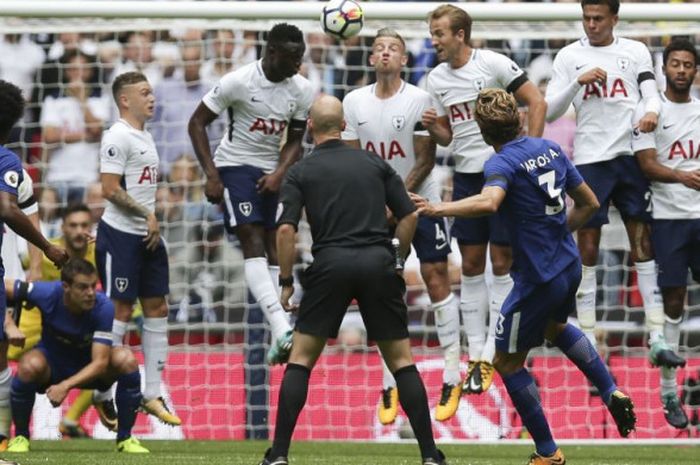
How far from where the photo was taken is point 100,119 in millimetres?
14211

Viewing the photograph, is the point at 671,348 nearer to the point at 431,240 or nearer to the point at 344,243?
the point at 431,240

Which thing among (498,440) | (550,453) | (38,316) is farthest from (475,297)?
(38,316)

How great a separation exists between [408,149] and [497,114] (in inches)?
112

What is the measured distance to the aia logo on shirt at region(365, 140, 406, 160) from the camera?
11523 millimetres

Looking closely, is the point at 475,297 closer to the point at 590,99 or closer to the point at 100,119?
the point at 590,99

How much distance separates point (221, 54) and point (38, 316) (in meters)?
3.14

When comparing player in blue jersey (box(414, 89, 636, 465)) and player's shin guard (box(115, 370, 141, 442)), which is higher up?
player in blue jersey (box(414, 89, 636, 465))

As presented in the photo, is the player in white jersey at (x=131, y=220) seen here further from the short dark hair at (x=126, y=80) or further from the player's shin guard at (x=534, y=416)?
the player's shin guard at (x=534, y=416)

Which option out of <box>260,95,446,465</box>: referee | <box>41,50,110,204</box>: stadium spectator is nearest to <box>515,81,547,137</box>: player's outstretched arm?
<box>260,95,446,465</box>: referee

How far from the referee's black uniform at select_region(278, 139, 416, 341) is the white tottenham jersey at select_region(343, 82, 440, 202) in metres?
3.07

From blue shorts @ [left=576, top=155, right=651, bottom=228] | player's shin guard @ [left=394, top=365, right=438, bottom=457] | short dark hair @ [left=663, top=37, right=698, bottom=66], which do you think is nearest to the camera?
player's shin guard @ [left=394, top=365, right=438, bottom=457]

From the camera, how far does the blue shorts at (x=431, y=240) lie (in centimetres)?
1143

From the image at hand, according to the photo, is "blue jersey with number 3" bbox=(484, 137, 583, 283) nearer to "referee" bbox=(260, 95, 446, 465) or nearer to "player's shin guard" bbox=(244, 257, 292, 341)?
"referee" bbox=(260, 95, 446, 465)

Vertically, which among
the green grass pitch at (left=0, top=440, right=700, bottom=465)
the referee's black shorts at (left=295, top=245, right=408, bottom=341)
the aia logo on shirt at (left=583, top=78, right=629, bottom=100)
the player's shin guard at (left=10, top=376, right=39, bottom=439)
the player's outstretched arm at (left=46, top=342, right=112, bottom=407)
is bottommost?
the green grass pitch at (left=0, top=440, right=700, bottom=465)
